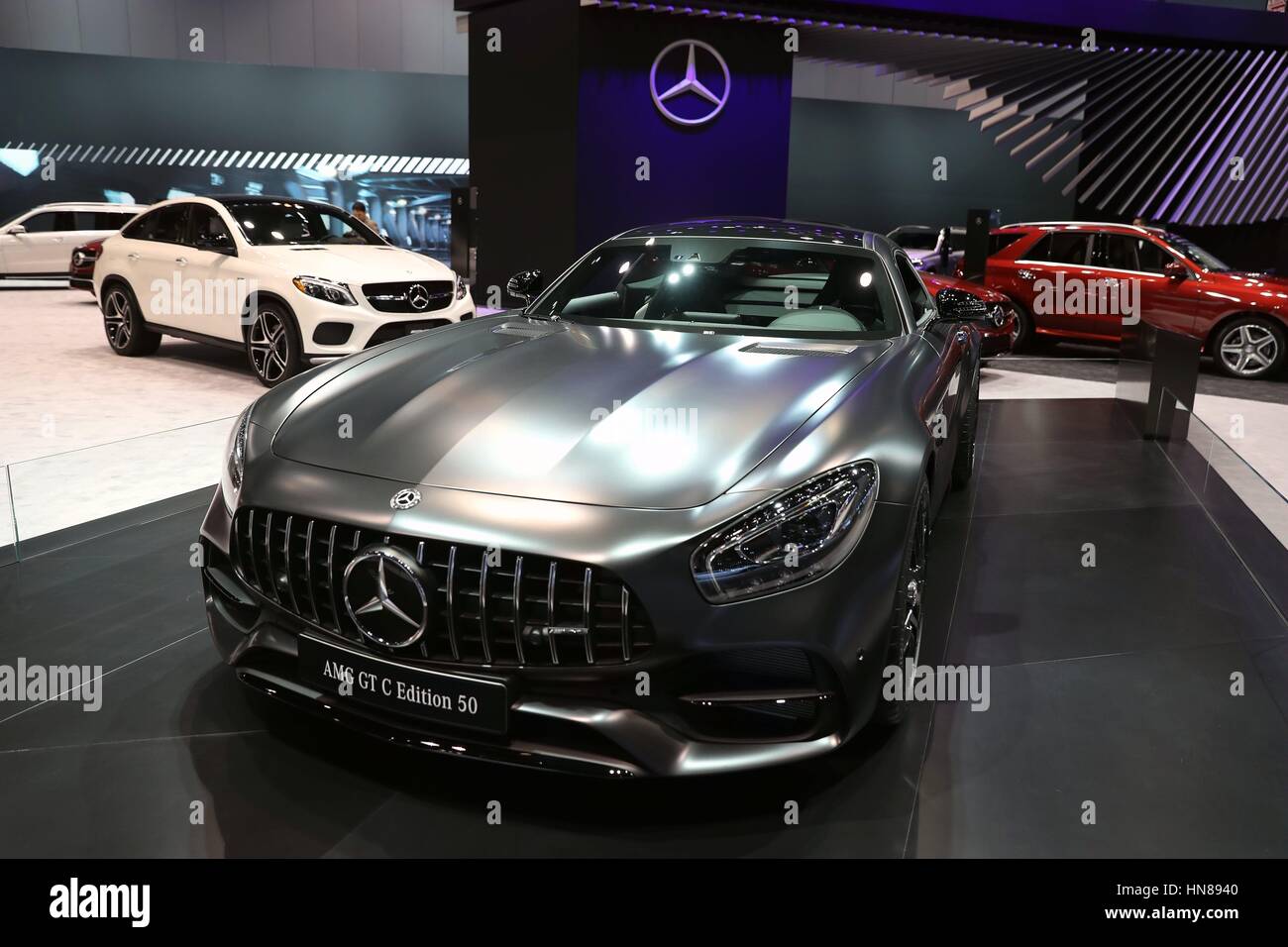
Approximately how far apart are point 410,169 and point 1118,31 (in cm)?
1130

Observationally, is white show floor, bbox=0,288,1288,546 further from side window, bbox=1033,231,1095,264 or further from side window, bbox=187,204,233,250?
side window, bbox=1033,231,1095,264

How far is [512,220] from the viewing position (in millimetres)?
11664

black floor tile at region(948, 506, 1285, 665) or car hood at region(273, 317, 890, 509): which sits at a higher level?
car hood at region(273, 317, 890, 509)

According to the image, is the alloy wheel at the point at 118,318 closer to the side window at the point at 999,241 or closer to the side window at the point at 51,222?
the side window at the point at 51,222

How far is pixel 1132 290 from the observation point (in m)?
9.31

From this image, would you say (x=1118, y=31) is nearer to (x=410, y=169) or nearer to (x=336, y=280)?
(x=336, y=280)

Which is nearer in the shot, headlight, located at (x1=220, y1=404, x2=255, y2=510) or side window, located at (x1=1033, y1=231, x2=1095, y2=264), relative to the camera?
headlight, located at (x1=220, y1=404, x2=255, y2=510)

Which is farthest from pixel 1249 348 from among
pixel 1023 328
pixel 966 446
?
pixel 966 446

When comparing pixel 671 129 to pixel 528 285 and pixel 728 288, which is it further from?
pixel 728 288

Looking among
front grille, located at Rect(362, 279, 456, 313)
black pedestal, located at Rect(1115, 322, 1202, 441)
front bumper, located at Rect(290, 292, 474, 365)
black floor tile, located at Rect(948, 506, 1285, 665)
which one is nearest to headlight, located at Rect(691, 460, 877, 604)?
black floor tile, located at Rect(948, 506, 1285, 665)

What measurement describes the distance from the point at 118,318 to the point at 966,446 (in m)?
7.32

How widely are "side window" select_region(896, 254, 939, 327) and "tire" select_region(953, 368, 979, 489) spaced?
635 mm

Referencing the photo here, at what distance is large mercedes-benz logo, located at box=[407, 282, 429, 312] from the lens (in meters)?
7.26

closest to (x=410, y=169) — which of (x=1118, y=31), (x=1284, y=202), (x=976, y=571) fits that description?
(x=1118, y=31)
